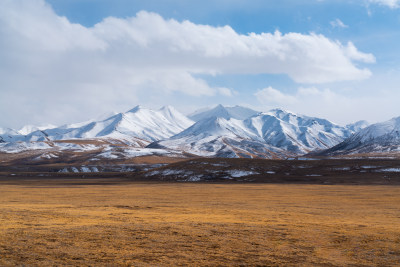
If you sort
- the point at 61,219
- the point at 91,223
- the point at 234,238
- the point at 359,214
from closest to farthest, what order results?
the point at 234,238, the point at 91,223, the point at 61,219, the point at 359,214

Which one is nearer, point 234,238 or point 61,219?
point 234,238

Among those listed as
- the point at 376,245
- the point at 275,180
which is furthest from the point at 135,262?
the point at 275,180

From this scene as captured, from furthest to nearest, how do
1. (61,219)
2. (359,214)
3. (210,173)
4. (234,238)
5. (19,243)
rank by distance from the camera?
(210,173), (359,214), (61,219), (234,238), (19,243)

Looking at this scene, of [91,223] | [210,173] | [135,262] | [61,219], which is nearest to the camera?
[135,262]

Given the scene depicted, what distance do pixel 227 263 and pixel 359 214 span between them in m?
20.4

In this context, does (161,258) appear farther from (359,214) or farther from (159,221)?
(359,214)

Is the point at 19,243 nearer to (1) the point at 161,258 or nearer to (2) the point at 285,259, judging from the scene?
(1) the point at 161,258

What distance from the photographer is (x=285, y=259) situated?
51.4 ft

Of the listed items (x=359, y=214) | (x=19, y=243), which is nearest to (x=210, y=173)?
(x=359, y=214)

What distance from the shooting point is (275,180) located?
301ft

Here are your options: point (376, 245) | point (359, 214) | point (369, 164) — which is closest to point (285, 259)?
point (376, 245)

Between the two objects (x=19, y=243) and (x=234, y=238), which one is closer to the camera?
(x=19, y=243)

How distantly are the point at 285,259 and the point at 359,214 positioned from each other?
1842 cm

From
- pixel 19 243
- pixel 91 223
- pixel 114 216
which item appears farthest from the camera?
pixel 114 216
